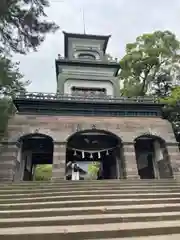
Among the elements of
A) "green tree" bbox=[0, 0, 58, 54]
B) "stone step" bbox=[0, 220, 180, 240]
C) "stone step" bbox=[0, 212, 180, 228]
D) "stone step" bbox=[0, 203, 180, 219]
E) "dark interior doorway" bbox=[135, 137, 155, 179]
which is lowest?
"stone step" bbox=[0, 220, 180, 240]

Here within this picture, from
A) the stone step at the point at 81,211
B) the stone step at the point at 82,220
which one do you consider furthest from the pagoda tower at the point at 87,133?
the stone step at the point at 82,220

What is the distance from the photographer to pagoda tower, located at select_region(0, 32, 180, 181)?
35.1 feet

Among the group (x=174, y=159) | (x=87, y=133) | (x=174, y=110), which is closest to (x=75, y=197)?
A: (x=87, y=133)

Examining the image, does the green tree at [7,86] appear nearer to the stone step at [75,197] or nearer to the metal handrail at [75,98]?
the metal handrail at [75,98]

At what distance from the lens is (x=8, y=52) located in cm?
829

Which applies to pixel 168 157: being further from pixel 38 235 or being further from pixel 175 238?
pixel 38 235

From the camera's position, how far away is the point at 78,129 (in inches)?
451

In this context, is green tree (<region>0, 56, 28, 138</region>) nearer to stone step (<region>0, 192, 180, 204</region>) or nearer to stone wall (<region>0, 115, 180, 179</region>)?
stone wall (<region>0, 115, 180, 179</region>)

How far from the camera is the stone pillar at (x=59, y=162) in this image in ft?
32.7

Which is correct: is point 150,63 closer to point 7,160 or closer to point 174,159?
point 174,159

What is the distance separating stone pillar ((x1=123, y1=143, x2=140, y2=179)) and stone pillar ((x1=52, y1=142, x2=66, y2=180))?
3.43 meters

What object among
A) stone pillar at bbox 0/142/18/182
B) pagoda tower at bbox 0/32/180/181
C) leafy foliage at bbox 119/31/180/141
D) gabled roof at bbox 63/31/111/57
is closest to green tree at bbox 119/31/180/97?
leafy foliage at bbox 119/31/180/141

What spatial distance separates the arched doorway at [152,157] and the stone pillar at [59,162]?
4.64 m

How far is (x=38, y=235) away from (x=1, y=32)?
312 inches
